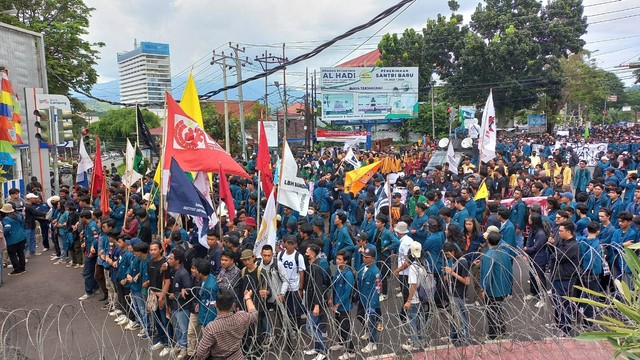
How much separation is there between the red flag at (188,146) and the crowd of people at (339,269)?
33.9 inches

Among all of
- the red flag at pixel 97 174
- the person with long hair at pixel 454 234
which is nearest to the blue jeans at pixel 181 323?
the person with long hair at pixel 454 234

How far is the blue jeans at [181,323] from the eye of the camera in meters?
5.77

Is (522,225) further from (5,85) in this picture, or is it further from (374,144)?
(374,144)

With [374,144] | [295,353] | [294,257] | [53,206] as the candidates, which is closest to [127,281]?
[294,257]

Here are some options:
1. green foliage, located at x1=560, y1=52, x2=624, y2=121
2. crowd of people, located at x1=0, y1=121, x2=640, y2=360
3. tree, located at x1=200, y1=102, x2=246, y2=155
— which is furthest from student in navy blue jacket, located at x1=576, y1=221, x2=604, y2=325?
green foliage, located at x1=560, y1=52, x2=624, y2=121

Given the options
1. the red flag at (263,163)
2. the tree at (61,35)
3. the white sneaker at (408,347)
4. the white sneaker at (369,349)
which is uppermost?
the tree at (61,35)

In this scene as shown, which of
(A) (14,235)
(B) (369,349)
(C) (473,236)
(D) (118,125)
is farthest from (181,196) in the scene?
(D) (118,125)

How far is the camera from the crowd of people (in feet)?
16.4

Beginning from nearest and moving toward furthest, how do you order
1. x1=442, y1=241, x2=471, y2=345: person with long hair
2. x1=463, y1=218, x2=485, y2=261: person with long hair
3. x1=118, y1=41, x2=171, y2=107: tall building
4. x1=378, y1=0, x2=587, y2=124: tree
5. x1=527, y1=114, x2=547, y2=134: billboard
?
x1=442, y1=241, x2=471, y2=345: person with long hair < x1=463, y1=218, x2=485, y2=261: person with long hair < x1=378, y1=0, x2=587, y2=124: tree < x1=118, y1=41, x2=171, y2=107: tall building < x1=527, y1=114, x2=547, y2=134: billboard

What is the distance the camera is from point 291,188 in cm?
708

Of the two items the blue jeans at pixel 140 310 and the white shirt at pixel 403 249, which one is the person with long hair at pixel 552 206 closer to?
the white shirt at pixel 403 249

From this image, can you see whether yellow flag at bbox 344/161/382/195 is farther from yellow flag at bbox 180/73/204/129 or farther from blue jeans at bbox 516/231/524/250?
yellow flag at bbox 180/73/204/129

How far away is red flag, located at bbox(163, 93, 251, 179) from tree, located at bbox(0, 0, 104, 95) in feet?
57.0

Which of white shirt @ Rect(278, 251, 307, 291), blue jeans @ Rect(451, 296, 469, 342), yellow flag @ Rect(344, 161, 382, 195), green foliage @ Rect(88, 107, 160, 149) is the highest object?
green foliage @ Rect(88, 107, 160, 149)
